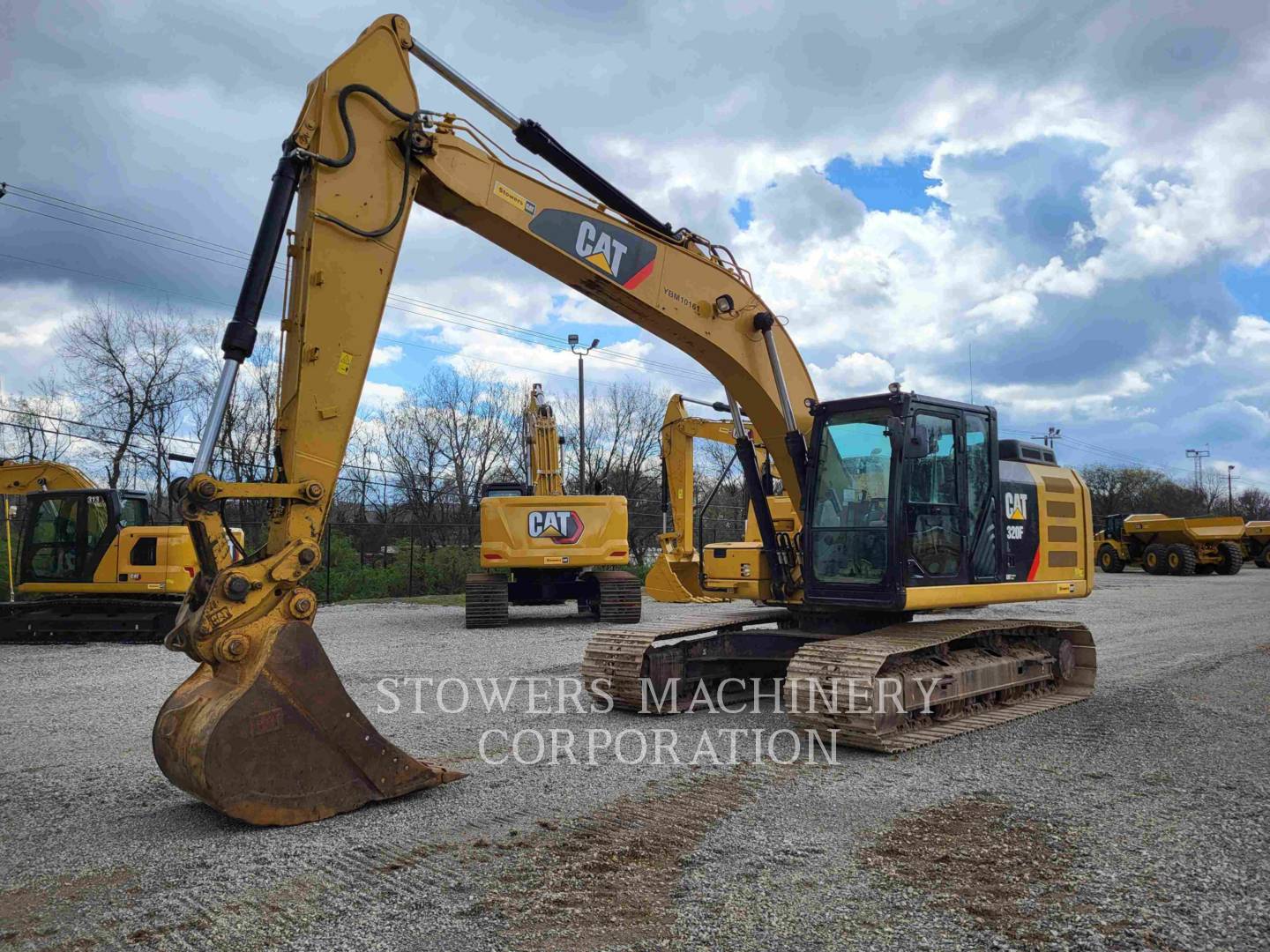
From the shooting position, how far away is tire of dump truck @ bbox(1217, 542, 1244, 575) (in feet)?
109

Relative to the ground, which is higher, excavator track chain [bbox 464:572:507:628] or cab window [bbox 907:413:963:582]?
cab window [bbox 907:413:963:582]

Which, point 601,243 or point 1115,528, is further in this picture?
point 1115,528

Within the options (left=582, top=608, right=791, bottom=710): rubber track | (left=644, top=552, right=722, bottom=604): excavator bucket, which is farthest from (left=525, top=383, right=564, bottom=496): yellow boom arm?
(left=582, top=608, right=791, bottom=710): rubber track

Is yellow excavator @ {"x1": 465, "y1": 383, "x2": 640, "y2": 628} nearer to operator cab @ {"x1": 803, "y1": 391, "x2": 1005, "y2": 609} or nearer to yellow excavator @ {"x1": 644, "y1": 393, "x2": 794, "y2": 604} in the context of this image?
yellow excavator @ {"x1": 644, "y1": 393, "x2": 794, "y2": 604}

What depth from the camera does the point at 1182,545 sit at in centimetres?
3419

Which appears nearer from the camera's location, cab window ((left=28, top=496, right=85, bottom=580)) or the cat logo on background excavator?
cab window ((left=28, top=496, right=85, bottom=580))

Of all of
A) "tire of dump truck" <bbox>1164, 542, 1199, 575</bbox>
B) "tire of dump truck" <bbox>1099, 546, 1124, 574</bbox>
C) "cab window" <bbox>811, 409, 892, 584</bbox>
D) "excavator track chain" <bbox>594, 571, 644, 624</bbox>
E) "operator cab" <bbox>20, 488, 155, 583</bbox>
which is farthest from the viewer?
"tire of dump truck" <bbox>1099, 546, 1124, 574</bbox>

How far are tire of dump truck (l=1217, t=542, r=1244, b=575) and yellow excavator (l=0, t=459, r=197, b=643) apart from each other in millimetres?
33373

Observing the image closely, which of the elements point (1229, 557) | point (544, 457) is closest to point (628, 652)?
point (544, 457)

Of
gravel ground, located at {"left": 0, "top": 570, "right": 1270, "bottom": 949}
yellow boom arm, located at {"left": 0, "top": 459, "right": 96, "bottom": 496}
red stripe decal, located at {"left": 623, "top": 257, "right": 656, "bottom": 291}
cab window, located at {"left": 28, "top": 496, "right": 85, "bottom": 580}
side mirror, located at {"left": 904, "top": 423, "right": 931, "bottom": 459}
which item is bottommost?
gravel ground, located at {"left": 0, "top": 570, "right": 1270, "bottom": 949}

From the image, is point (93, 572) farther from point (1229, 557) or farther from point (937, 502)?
point (1229, 557)

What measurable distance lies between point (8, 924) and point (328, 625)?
1222cm

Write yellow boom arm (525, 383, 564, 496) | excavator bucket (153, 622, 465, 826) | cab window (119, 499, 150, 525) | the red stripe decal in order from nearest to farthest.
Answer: excavator bucket (153, 622, 465, 826) < the red stripe decal < cab window (119, 499, 150, 525) < yellow boom arm (525, 383, 564, 496)

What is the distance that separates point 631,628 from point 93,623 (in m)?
9.33
